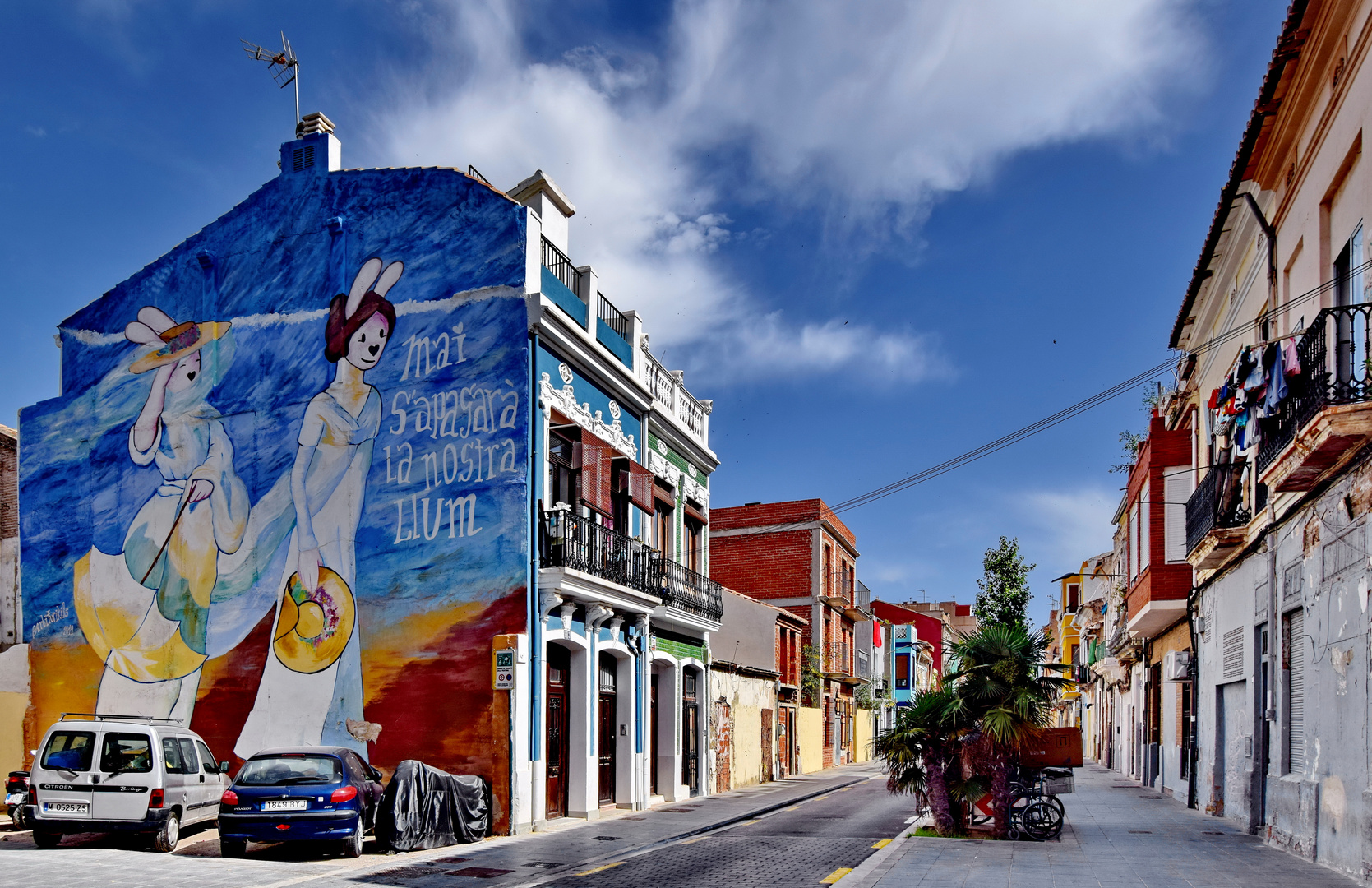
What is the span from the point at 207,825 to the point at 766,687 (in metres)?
19.9

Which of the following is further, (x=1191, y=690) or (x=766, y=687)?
(x=766, y=687)

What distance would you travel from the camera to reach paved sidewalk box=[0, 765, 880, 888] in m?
11.3

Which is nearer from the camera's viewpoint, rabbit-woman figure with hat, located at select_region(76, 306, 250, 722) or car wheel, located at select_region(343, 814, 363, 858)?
car wheel, located at select_region(343, 814, 363, 858)

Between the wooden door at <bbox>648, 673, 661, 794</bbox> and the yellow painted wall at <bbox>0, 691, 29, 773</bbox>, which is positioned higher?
the yellow painted wall at <bbox>0, 691, 29, 773</bbox>

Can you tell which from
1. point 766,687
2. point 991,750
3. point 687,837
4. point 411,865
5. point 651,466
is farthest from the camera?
point 766,687

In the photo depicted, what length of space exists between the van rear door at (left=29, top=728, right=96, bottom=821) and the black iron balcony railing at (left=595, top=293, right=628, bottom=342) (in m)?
10.8

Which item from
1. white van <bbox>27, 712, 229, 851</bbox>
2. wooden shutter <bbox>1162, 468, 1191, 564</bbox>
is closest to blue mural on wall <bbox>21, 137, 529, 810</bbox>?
white van <bbox>27, 712, 229, 851</bbox>

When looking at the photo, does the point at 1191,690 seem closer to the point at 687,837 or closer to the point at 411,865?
the point at 687,837

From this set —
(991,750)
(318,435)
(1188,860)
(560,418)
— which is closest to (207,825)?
(318,435)

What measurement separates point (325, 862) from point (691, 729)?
1307cm

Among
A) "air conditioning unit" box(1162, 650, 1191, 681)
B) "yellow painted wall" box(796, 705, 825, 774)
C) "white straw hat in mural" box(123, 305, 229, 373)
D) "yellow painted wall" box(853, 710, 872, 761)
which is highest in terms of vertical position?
"white straw hat in mural" box(123, 305, 229, 373)

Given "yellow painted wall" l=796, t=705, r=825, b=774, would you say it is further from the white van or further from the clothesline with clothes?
the white van

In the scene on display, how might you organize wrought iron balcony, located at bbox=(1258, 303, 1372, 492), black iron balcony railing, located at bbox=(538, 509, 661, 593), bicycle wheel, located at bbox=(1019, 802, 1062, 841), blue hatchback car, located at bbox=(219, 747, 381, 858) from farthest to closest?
black iron balcony railing, located at bbox=(538, 509, 661, 593)
bicycle wheel, located at bbox=(1019, 802, 1062, 841)
blue hatchback car, located at bbox=(219, 747, 381, 858)
wrought iron balcony, located at bbox=(1258, 303, 1372, 492)

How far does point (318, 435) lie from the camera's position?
61.5ft
